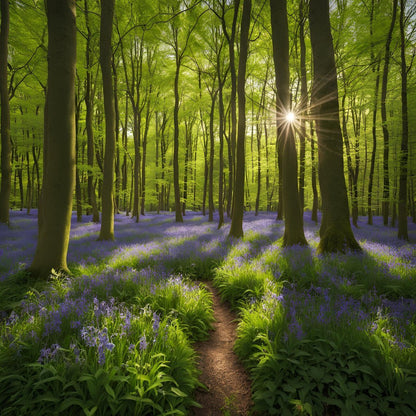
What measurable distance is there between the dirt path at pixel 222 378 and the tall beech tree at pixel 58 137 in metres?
3.75

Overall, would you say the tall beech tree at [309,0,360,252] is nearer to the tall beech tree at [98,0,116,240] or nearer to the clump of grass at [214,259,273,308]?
the clump of grass at [214,259,273,308]

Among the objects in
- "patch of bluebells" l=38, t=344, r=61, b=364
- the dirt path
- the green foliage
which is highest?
"patch of bluebells" l=38, t=344, r=61, b=364

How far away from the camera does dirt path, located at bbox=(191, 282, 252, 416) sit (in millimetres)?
2315

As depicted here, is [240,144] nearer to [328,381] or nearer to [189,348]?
[189,348]

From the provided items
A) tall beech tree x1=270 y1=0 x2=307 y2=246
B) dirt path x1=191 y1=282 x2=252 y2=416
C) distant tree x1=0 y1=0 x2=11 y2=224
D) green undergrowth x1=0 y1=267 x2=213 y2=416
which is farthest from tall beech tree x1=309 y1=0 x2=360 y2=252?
distant tree x1=0 y1=0 x2=11 y2=224

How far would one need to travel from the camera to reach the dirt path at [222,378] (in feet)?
7.59

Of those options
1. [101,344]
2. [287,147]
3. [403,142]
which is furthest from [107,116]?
[403,142]

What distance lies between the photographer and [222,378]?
9.03ft

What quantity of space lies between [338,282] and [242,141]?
663cm

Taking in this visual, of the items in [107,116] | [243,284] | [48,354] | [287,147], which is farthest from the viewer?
[107,116]

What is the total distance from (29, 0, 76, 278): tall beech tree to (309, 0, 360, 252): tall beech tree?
6239 millimetres

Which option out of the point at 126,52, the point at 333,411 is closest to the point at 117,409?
the point at 333,411

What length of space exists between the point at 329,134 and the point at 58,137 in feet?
22.3

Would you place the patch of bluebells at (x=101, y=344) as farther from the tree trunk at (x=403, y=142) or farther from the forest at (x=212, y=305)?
the tree trunk at (x=403, y=142)
